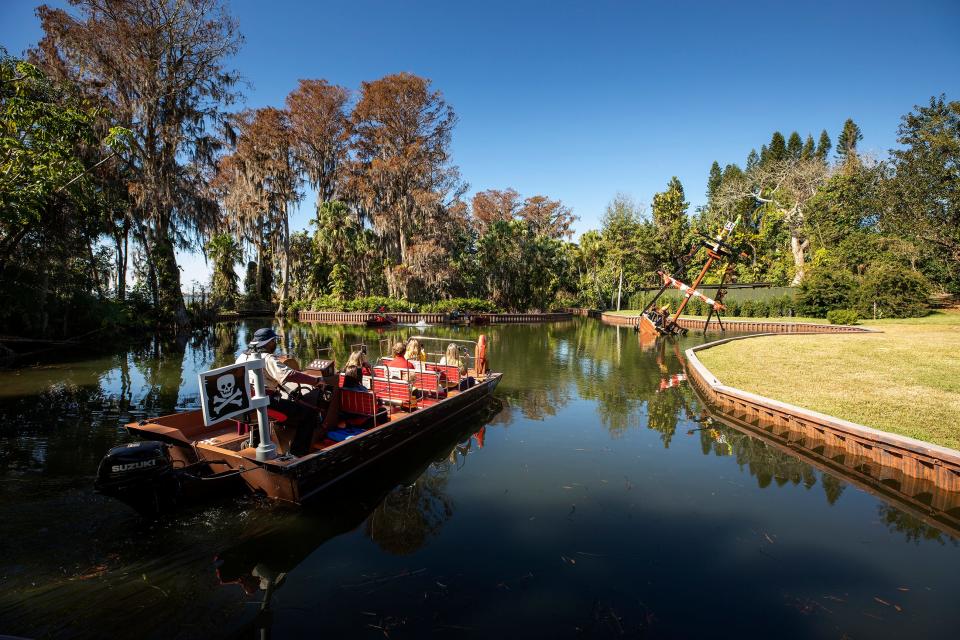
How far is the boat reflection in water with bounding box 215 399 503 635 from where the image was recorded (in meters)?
5.31

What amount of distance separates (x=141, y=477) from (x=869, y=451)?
11.6 m

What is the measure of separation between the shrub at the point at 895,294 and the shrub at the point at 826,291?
1368 mm

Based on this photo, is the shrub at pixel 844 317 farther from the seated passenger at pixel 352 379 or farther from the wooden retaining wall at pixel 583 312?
the seated passenger at pixel 352 379

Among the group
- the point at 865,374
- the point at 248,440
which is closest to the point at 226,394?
the point at 248,440

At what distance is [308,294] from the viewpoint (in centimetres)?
4822

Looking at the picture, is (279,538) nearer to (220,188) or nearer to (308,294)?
(308,294)

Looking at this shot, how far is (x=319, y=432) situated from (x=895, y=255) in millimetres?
42665

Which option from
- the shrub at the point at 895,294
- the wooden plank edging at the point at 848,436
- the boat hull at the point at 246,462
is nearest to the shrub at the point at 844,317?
the shrub at the point at 895,294

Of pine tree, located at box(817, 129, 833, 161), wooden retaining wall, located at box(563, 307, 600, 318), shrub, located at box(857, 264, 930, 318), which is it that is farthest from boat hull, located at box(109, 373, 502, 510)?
pine tree, located at box(817, 129, 833, 161)

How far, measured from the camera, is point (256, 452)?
6.37 meters

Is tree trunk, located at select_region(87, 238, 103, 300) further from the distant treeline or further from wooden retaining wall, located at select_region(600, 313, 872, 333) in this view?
wooden retaining wall, located at select_region(600, 313, 872, 333)

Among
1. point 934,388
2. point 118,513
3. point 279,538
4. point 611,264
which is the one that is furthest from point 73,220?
point 611,264

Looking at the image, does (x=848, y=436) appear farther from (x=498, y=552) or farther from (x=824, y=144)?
(x=824, y=144)

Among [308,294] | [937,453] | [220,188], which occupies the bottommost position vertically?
[937,453]
